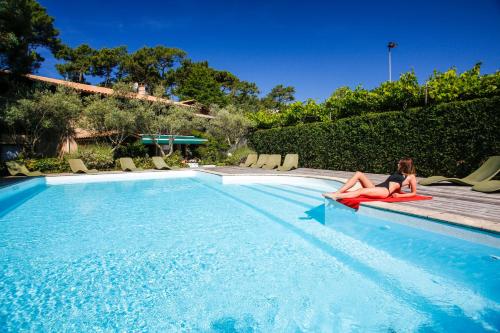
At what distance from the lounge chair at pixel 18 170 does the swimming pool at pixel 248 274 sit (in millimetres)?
8863

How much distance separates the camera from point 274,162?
16641mm

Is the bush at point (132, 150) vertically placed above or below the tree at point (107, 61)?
below

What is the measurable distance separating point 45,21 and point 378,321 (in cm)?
3896

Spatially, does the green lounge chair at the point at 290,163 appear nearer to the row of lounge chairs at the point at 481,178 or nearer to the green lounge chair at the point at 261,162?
the green lounge chair at the point at 261,162

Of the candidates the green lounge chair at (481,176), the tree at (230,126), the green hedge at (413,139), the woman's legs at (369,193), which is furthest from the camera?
the tree at (230,126)

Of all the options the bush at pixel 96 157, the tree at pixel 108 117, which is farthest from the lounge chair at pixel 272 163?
the bush at pixel 96 157

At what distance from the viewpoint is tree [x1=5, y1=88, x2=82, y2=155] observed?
15.5 m

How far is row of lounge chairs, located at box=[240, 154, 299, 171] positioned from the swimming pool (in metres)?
8.30

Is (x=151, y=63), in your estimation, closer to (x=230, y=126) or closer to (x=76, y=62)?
(x=76, y=62)

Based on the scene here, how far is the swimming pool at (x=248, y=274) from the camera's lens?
2908 millimetres

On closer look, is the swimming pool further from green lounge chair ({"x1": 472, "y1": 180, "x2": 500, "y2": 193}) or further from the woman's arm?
green lounge chair ({"x1": 472, "y1": 180, "x2": 500, "y2": 193})

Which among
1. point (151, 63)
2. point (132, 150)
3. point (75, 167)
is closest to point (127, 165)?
point (75, 167)

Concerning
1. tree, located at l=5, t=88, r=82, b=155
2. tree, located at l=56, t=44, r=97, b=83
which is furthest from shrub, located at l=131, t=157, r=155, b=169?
tree, located at l=56, t=44, r=97, b=83

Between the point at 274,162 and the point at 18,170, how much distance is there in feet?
42.3
